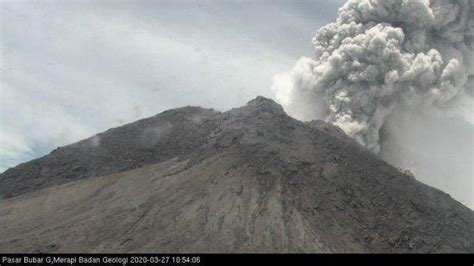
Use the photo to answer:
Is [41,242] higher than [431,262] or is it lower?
higher

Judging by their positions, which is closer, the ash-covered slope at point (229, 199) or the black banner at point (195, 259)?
the black banner at point (195, 259)

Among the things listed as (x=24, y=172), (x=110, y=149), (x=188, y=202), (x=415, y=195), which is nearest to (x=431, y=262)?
(x=415, y=195)

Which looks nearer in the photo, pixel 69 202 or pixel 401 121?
pixel 69 202

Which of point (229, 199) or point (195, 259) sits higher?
point (229, 199)

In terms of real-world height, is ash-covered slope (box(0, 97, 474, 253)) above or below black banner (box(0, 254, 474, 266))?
above

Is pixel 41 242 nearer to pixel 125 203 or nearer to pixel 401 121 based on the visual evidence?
pixel 125 203

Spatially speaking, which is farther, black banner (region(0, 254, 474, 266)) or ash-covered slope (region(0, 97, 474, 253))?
ash-covered slope (region(0, 97, 474, 253))

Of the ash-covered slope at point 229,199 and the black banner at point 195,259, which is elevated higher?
the ash-covered slope at point 229,199

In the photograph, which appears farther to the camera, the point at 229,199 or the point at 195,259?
the point at 229,199
